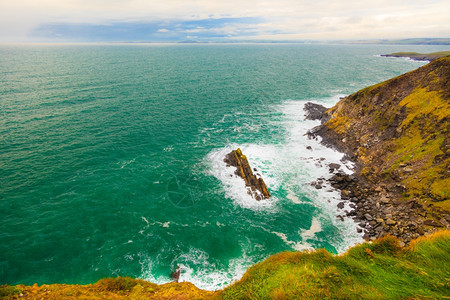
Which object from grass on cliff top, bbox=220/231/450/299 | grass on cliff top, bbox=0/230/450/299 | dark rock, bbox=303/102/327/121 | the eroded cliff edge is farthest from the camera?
dark rock, bbox=303/102/327/121

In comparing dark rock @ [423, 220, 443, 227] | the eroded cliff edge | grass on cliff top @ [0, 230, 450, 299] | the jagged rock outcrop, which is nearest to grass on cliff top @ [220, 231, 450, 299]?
grass on cliff top @ [0, 230, 450, 299]

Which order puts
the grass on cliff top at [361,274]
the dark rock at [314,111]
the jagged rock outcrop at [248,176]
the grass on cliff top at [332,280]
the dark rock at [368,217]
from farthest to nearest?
the dark rock at [314,111], the jagged rock outcrop at [248,176], the dark rock at [368,217], the grass on cliff top at [332,280], the grass on cliff top at [361,274]

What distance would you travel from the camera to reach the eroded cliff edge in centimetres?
3269

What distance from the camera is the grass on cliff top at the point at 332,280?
42.0 ft

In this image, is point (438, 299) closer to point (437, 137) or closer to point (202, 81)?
→ point (437, 137)

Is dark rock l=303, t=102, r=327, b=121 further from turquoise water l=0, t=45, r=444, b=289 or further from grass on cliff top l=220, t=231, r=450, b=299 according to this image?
grass on cliff top l=220, t=231, r=450, b=299

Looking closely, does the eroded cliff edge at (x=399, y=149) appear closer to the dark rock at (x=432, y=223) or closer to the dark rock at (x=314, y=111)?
the dark rock at (x=432, y=223)

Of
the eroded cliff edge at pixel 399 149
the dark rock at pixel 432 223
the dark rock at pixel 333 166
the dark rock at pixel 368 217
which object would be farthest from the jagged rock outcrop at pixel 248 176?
the dark rock at pixel 432 223

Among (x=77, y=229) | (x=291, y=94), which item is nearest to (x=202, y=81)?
(x=291, y=94)

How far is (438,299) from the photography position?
434 inches

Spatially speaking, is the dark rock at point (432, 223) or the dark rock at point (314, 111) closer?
the dark rock at point (432, 223)

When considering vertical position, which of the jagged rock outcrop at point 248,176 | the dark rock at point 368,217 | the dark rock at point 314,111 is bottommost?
the dark rock at point 368,217

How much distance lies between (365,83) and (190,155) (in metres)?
126

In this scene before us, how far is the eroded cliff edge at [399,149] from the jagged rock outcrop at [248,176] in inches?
622
